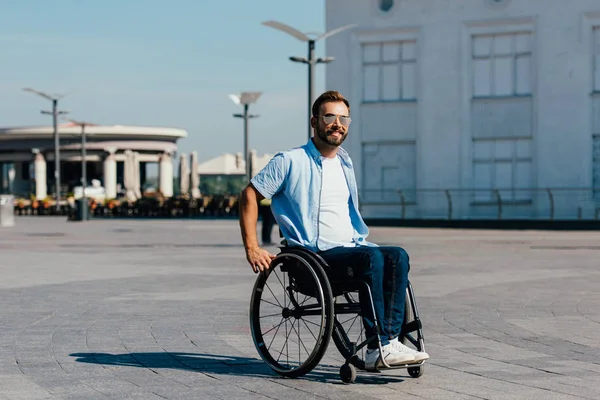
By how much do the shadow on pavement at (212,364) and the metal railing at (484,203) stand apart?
2889 cm

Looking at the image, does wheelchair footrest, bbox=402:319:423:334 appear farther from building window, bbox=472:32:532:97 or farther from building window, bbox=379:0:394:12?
building window, bbox=379:0:394:12

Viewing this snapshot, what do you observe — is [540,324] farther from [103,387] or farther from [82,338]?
[103,387]

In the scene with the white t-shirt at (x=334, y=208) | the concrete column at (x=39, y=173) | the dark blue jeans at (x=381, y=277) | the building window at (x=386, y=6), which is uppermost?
the building window at (x=386, y=6)

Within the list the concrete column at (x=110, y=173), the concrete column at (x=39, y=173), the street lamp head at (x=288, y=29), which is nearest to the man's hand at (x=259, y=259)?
the street lamp head at (x=288, y=29)

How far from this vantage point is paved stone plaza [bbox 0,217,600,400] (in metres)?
6.34

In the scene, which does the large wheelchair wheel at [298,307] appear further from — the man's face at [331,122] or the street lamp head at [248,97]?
the street lamp head at [248,97]

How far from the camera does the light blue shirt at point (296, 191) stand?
21.9ft

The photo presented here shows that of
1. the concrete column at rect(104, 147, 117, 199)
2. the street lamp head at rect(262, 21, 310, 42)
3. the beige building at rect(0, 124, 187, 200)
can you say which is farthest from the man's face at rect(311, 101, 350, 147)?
the concrete column at rect(104, 147, 117, 199)

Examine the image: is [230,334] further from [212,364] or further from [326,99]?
[326,99]

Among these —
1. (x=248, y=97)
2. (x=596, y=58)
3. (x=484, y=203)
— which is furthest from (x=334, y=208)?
(x=596, y=58)

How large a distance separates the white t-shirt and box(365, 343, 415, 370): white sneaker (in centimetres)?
68

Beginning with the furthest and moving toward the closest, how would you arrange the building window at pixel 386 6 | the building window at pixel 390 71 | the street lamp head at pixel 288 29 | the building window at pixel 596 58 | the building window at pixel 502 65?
the building window at pixel 386 6
the building window at pixel 390 71
the building window at pixel 502 65
the building window at pixel 596 58
the street lamp head at pixel 288 29

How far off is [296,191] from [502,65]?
3305 centimetres

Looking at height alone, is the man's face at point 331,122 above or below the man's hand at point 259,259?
above
